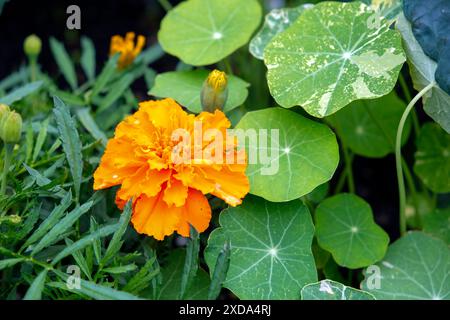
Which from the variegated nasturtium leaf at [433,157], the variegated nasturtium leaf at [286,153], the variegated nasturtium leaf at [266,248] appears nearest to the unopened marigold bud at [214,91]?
the variegated nasturtium leaf at [286,153]

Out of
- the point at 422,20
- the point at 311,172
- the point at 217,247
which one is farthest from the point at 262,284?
the point at 422,20

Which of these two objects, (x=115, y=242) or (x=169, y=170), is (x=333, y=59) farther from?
(x=115, y=242)

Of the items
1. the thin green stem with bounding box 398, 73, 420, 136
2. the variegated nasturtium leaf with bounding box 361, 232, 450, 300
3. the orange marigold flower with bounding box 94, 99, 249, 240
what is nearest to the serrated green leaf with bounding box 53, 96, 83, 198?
the orange marigold flower with bounding box 94, 99, 249, 240

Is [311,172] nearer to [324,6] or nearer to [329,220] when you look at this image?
[329,220]

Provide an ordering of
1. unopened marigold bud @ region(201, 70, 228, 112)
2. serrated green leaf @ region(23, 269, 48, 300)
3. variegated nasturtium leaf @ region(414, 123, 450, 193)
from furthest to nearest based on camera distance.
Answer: variegated nasturtium leaf @ region(414, 123, 450, 193) → unopened marigold bud @ region(201, 70, 228, 112) → serrated green leaf @ region(23, 269, 48, 300)

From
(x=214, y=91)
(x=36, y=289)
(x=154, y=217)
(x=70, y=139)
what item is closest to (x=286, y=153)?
(x=214, y=91)

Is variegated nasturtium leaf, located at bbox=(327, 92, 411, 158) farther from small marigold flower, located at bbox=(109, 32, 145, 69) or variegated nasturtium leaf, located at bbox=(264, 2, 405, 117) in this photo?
Result: small marigold flower, located at bbox=(109, 32, 145, 69)
